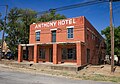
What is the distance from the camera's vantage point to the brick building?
2529cm

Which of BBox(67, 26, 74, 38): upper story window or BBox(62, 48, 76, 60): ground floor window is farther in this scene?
BBox(67, 26, 74, 38): upper story window

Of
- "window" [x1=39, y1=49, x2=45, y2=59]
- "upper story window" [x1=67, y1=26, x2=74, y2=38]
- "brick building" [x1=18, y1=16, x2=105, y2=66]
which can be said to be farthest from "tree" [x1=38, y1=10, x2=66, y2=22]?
"upper story window" [x1=67, y1=26, x2=74, y2=38]

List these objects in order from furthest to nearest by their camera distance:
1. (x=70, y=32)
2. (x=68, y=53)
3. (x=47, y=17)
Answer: (x=47, y=17)
(x=68, y=53)
(x=70, y=32)

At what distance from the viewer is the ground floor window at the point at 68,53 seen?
26219 millimetres

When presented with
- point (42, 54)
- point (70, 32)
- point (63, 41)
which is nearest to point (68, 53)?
point (63, 41)

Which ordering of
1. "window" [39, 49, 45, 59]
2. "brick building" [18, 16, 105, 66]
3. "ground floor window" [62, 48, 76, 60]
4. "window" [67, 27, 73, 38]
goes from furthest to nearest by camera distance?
1. "window" [39, 49, 45, 59]
2. "window" [67, 27, 73, 38]
3. "ground floor window" [62, 48, 76, 60]
4. "brick building" [18, 16, 105, 66]

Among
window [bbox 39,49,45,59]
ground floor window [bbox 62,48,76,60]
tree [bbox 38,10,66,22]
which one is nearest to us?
ground floor window [bbox 62,48,76,60]

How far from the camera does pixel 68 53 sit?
1054 inches

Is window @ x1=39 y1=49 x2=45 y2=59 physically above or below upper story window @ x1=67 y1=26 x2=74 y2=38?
below

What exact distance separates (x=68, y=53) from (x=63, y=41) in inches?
73.6

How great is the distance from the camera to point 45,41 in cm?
2898

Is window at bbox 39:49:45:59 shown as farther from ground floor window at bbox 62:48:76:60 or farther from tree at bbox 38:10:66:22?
tree at bbox 38:10:66:22

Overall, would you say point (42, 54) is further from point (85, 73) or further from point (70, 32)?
point (85, 73)

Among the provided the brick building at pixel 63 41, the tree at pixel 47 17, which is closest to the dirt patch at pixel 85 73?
the brick building at pixel 63 41
